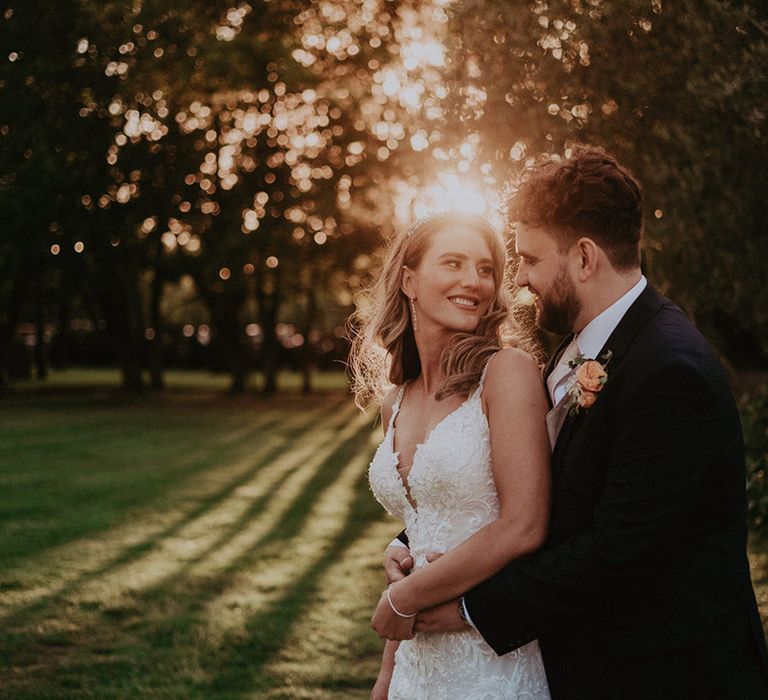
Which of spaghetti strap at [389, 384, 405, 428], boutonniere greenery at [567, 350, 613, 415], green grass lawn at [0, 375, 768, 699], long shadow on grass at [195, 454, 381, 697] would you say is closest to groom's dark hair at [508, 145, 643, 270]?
boutonniere greenery at [567, 350, 613, 415]

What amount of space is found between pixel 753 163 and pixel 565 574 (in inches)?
204

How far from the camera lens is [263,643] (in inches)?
290

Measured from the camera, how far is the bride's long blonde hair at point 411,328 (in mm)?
3466

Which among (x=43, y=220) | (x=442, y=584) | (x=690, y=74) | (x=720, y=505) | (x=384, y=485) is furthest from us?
(x=43, y=220)

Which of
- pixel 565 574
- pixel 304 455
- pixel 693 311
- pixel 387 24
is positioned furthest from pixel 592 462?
pixel 387 24

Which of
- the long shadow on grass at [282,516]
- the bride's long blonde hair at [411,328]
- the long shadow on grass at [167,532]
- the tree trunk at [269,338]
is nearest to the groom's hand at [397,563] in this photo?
the bride's long blonde hair at [411,328]

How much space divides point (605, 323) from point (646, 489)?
1.81 feet

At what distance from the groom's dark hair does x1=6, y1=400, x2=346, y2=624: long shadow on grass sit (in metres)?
6.49

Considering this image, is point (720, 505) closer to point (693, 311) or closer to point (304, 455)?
point (693, 311)

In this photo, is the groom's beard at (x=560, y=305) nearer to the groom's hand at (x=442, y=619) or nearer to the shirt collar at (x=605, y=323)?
the shirt collar at (x=605, y=323)

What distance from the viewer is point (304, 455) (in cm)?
1872

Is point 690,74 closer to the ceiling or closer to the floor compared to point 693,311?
closer to the ceiling

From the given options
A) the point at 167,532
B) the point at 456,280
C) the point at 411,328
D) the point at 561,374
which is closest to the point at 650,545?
the point at 561,374

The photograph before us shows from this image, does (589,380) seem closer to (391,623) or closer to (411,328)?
(391,623)
